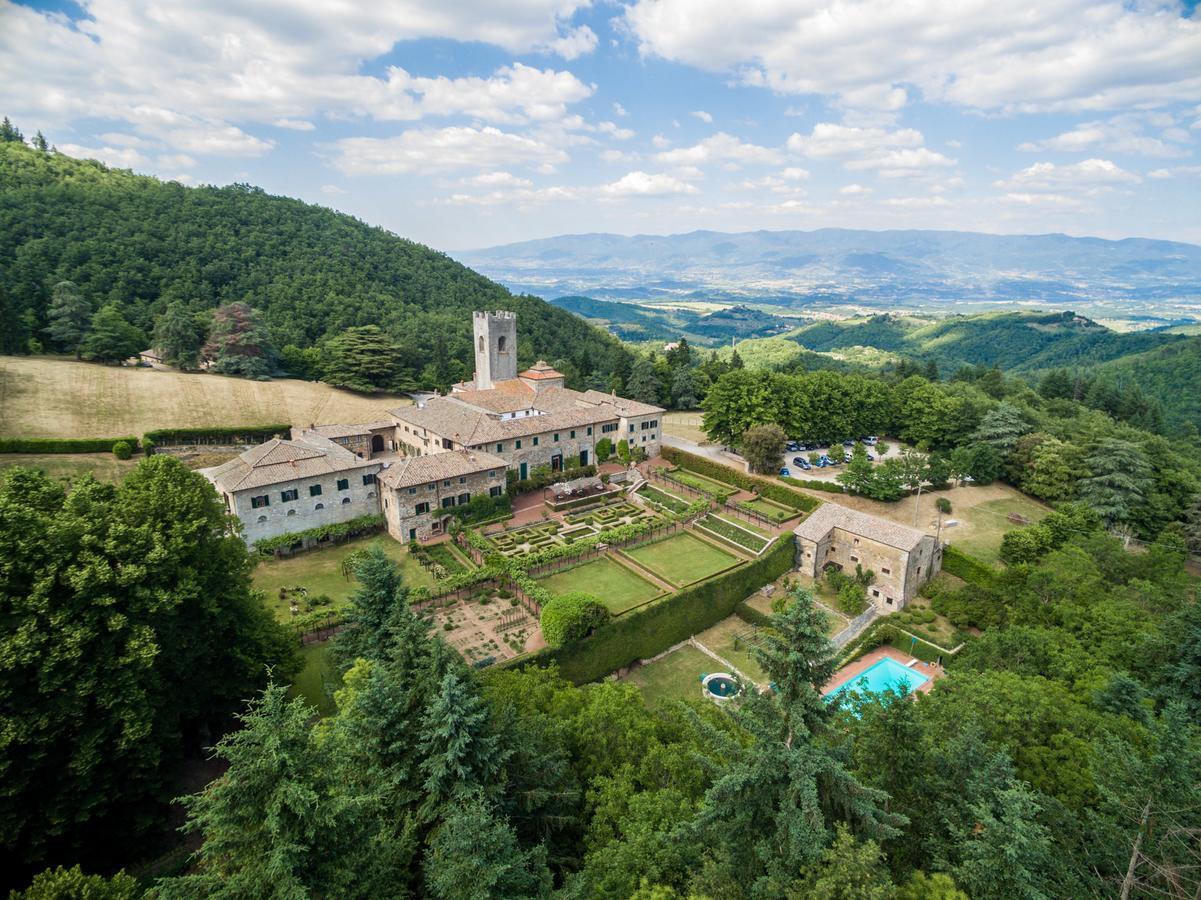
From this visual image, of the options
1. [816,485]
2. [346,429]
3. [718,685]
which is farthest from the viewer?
[346,429]

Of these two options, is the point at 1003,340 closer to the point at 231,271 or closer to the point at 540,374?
the point at 540,374

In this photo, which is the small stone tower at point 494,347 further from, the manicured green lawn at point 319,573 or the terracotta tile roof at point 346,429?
the manicured green lawn at point 319,573

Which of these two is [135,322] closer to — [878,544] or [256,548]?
[256,548]

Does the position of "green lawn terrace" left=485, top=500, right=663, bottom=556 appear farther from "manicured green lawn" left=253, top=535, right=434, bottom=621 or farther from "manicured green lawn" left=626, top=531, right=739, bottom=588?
"manicured green lawn" left=253, top=535, right=434, bottom=621

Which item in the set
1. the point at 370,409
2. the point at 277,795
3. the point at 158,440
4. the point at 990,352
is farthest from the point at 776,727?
the point at 990,352

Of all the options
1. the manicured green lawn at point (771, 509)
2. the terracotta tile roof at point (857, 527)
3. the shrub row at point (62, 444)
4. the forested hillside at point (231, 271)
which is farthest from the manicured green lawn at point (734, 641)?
the forested hillside at point (231, 271)

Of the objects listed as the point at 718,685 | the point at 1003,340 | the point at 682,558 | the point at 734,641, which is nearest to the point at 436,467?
the point at 682,558
